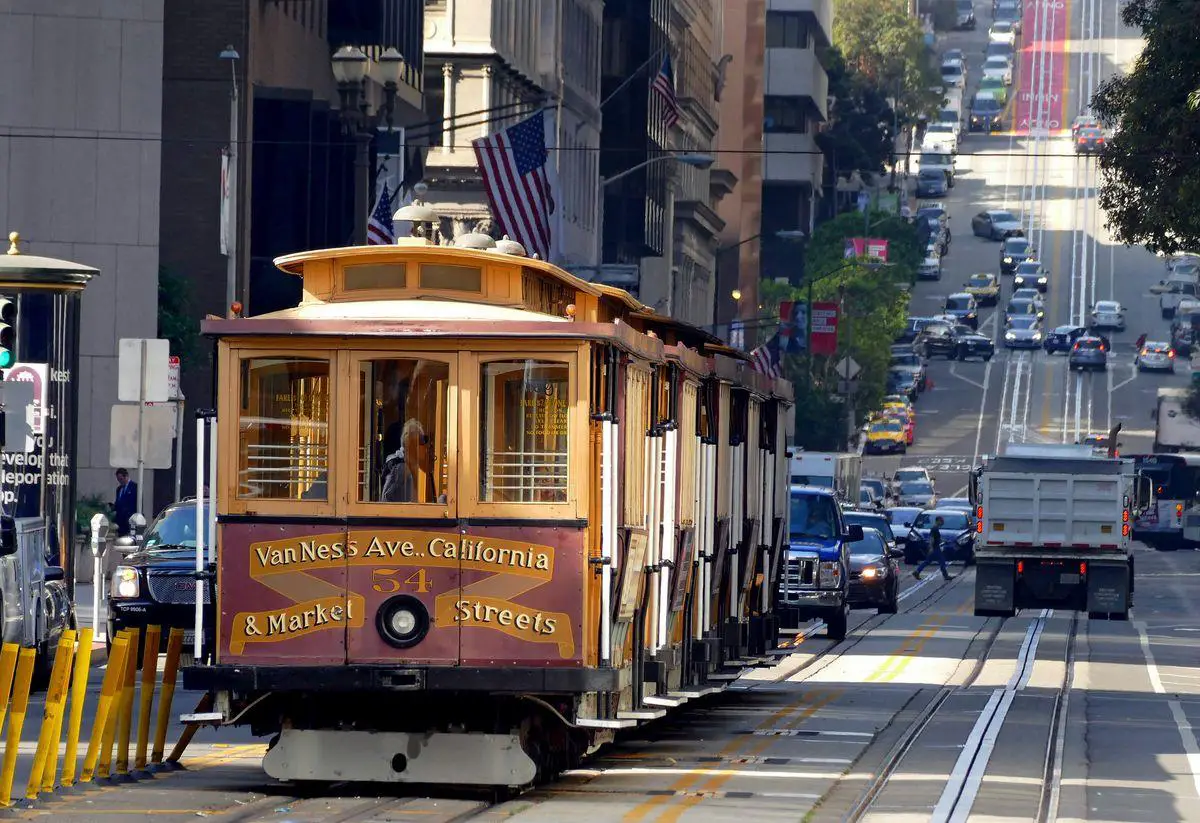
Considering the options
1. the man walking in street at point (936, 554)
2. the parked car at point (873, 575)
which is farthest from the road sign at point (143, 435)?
the man walking in street at point (936, 554)

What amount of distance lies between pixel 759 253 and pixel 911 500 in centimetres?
4869

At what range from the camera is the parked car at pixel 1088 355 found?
113938 millimetres

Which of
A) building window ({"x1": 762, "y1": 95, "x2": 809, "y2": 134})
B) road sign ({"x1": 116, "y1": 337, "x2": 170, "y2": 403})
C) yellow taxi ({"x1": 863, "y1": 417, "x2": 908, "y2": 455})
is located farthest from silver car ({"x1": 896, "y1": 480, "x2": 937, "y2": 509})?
building window ({"x1": 762, "y1": 95, "x2": 809, "y2": 134})

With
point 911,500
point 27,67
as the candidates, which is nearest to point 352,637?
point 27,67

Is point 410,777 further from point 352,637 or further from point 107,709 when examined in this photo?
point 107,709

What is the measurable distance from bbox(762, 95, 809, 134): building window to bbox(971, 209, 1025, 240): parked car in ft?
49.7

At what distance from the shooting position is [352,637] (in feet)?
49.2

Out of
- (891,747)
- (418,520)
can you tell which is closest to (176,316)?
(891,747)

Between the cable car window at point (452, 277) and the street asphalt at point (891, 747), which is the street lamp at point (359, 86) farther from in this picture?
the cable car window at point (452, 277)

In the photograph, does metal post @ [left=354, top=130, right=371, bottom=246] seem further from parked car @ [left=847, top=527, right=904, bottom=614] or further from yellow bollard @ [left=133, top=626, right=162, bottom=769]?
yellow bollard @ [left=133, top=626, right=162, bottom=769]

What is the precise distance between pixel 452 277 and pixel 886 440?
84.6 m

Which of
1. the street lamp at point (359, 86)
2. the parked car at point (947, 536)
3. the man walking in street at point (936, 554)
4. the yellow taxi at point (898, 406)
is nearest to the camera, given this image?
the street lamp at point (359, 86)

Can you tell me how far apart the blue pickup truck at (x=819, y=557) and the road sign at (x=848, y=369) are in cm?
5939

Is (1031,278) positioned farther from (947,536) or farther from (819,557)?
(819,557)
